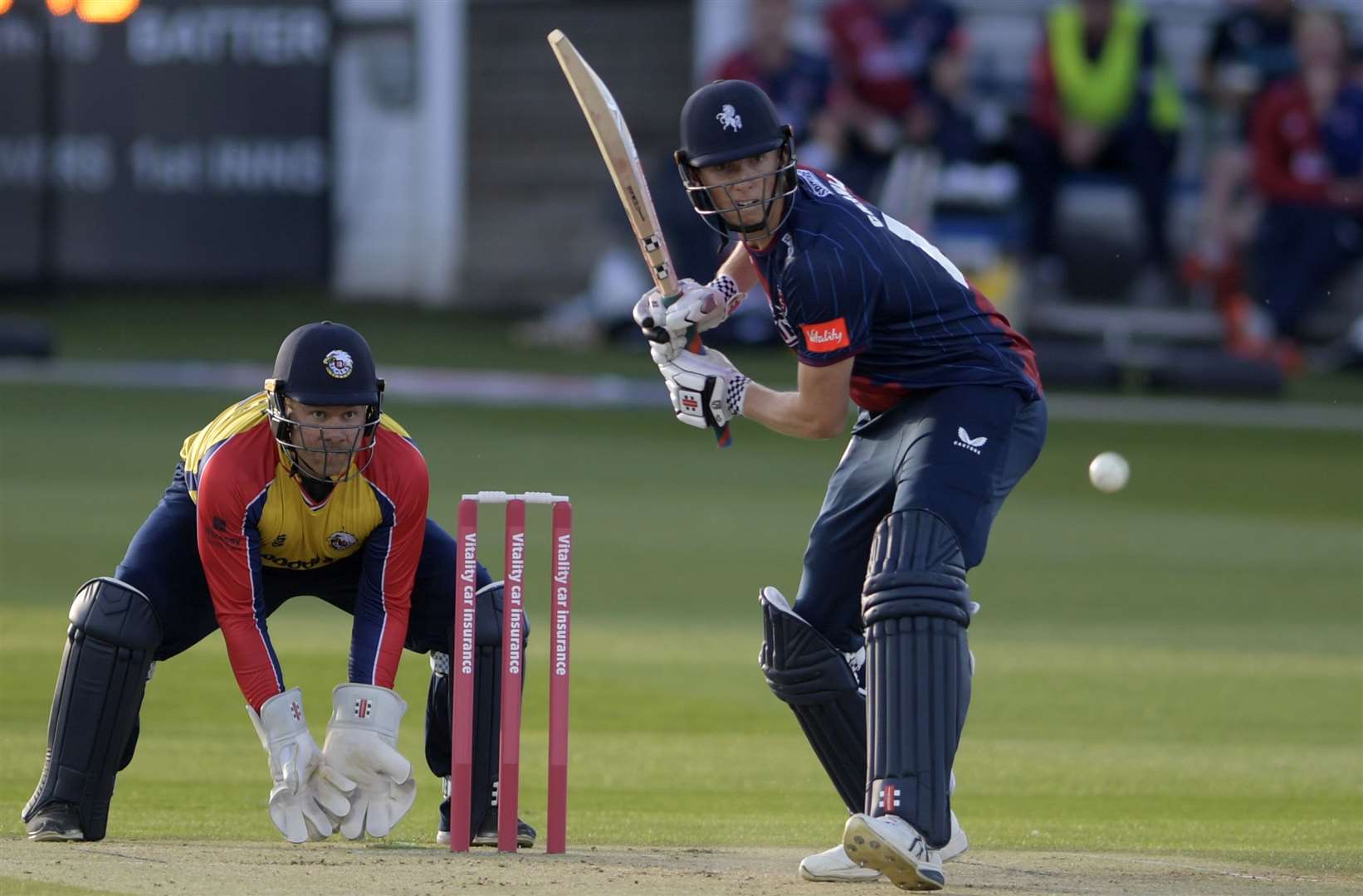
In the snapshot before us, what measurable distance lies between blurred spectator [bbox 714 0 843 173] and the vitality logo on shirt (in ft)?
35.3

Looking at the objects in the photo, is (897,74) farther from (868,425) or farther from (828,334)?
(828,334)

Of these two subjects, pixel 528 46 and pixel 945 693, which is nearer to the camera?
pixel 945 693

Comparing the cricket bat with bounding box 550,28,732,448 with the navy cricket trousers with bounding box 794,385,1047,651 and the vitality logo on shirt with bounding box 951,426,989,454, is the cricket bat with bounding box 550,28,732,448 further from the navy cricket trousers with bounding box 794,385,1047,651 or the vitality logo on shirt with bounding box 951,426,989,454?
the vitality logo on shirt with bounding box 951,426,989,454

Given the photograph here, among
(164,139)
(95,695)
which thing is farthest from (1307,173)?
(95,695)

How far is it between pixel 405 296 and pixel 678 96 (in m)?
3.15

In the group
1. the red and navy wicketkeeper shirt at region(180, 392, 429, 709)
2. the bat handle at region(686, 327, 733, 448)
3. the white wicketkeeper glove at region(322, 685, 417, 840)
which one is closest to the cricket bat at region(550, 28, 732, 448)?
the bat handle at region(686, 327, 733, 448)

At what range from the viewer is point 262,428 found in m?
4.73

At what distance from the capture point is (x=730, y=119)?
446 cm

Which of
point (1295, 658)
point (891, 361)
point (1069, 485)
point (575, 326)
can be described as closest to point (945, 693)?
point (891, 361)

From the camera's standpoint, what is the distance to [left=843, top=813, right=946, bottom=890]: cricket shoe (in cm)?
404

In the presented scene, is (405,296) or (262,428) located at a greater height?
(405,296)

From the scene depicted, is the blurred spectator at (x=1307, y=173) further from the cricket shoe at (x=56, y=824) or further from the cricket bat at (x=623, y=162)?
the cricket shoe at (x=56, y=824)

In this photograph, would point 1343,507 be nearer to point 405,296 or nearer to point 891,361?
point 891,361

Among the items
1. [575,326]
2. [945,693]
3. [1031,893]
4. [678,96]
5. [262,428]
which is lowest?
[1031,893]
